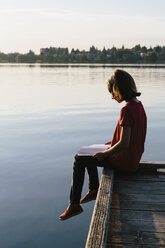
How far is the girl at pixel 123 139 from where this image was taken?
3850 millimetres

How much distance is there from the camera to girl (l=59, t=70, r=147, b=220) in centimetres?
385

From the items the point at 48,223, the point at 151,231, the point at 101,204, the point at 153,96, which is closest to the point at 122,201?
the point at 101,204

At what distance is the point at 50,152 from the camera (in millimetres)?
9422

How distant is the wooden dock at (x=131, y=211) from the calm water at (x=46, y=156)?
1291mm

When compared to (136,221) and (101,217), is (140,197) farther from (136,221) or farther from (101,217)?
(101,217)

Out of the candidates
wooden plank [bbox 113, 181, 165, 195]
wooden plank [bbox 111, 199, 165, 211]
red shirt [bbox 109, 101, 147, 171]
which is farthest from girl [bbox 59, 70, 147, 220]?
A: wooden plank [bbox 111, 199, 165, 211]

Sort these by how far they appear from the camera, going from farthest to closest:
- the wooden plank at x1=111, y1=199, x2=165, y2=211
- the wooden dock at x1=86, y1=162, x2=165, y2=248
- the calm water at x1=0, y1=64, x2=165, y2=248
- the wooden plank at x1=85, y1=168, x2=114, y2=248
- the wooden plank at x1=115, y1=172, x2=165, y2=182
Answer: the calm water at x1=0, y1=64, x2=165, y2=248 → the wooden plank at x1=115, y1=172, x2=165, y2=182 → the wooden plank at x1=111, y1=199, x2=165, y2=211 → the wooden dock at x1=86, y1=162, x2=165, y2=248 → the wooden plank at x1=85, y1=168, x2=114, y2=248

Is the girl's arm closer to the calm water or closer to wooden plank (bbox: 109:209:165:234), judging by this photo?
wooden plank (bbox: 109:209:165:234)

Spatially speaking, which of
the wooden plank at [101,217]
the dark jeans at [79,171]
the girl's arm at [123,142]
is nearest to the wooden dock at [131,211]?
the wooden plank at [101,217]

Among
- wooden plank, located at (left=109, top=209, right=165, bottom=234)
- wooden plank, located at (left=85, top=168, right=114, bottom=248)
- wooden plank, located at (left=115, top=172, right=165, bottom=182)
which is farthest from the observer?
wooden plank, located at (left=115, top=172, right=165, bottom=182)

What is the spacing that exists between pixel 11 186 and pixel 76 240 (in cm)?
251

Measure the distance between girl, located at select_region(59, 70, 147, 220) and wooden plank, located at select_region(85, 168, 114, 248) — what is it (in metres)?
0.26

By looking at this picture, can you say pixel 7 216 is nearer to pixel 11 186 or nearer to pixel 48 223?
pixel 48 223

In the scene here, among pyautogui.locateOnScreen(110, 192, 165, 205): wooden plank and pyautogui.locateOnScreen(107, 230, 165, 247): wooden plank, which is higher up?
pyautogui.locateOnScreen(110, 192, 165, 205): wooden plank
